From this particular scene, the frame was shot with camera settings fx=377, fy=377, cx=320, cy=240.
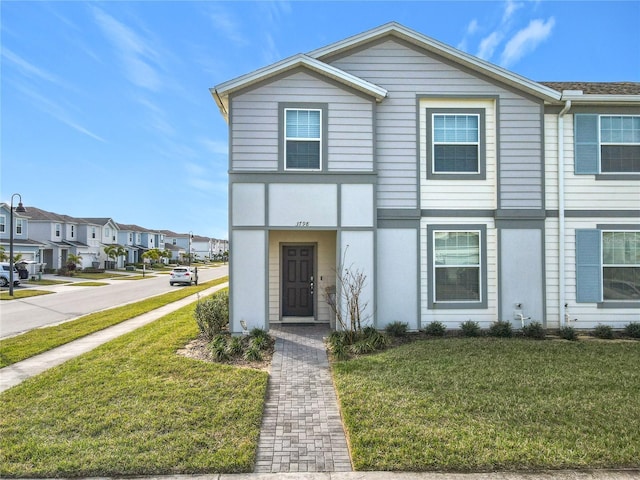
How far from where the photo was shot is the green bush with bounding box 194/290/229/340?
9539 mm

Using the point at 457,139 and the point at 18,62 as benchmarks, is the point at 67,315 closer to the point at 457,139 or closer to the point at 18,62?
the point at 18,62

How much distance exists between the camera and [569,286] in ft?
34.0

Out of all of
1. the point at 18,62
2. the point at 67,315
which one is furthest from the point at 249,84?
the point at 67,315

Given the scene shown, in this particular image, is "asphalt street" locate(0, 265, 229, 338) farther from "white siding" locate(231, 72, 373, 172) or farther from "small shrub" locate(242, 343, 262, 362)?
"white siding" locate(231, 72, 373, 172)

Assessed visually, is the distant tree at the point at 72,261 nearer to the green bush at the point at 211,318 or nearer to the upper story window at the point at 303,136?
the green bush at the point at 211,318

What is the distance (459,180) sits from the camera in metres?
10.3

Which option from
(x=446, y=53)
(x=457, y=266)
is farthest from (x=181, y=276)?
(x=446, y=53)

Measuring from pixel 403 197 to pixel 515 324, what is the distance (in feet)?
15.0

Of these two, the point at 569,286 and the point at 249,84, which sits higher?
the point at 249,84

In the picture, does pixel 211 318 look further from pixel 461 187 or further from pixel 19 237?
pixel 19 237

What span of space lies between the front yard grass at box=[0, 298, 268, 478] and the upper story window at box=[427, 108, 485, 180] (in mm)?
7173

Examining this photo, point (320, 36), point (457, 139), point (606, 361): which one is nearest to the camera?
point (606, 361)

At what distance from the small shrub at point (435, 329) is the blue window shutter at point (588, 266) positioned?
157 inches

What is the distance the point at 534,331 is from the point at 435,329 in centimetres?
252
